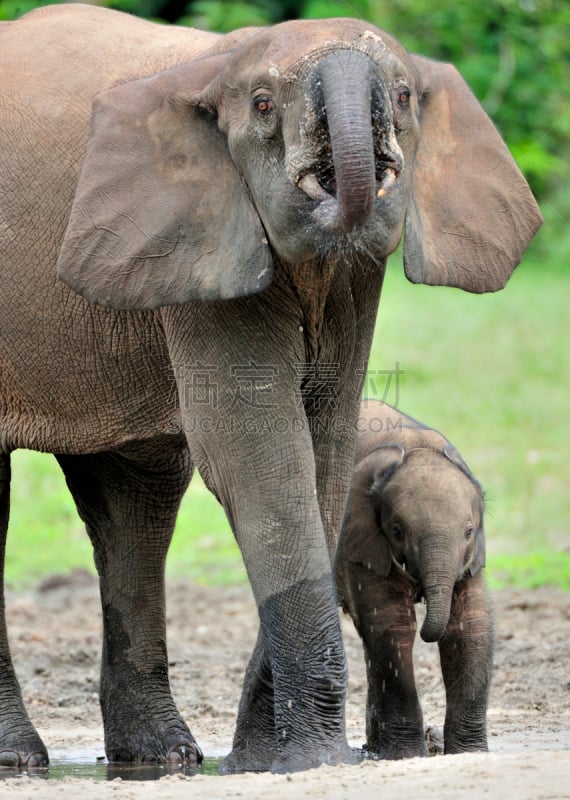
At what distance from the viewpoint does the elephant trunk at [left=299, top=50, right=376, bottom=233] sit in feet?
17.8

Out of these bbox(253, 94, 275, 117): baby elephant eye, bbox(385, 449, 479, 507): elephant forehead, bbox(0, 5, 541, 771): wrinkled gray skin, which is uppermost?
bbox(253, 94, 275, 117): baby elephant eye

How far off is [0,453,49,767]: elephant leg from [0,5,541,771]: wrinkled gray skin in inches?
19.8

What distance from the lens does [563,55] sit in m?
27.6

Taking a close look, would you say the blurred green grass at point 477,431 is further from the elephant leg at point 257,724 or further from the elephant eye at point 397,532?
the elephant leg at point 257,724

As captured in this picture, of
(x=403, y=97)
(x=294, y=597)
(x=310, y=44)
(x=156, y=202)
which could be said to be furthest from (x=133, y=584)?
(x=310, y=44)

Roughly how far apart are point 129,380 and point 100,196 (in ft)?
3.28

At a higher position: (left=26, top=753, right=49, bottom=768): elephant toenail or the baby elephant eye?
the baby elephant eye

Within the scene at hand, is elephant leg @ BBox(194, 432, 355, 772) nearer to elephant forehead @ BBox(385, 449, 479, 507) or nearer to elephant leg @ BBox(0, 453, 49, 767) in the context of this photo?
elephant forehead @ BBox(385, 449, 479, 507)

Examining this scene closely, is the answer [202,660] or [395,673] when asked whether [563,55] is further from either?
[395,673]

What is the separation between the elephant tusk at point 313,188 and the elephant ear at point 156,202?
1.47 feet

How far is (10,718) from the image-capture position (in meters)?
7.87

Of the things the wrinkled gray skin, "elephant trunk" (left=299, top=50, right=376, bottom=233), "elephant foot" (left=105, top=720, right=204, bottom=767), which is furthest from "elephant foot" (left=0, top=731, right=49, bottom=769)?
"elephant trunk" (left=299, top=50, right=376, bottom=233)

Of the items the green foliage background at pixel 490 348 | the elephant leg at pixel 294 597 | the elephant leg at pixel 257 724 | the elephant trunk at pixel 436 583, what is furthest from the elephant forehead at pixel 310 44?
the green foliage background at pixel 490 348

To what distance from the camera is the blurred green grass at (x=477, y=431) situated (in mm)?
13930
